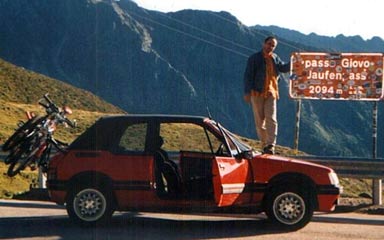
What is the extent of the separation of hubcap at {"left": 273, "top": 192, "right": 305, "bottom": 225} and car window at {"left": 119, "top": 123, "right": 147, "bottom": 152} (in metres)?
1.85

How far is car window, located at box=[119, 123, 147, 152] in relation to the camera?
355 inches

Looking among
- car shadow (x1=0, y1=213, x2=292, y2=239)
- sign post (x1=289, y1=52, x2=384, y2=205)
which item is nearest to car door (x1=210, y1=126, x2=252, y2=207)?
car shadow (x1=0, y1=213, x2=292, y2=239)

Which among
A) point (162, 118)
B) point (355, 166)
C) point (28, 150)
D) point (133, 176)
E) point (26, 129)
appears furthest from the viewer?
point (355, 166)

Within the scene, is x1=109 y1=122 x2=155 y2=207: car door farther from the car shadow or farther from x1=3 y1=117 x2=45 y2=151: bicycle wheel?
x1=3 y1=117 x2=45 y2=151: bicycle wheel

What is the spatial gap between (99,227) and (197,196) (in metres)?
1.30

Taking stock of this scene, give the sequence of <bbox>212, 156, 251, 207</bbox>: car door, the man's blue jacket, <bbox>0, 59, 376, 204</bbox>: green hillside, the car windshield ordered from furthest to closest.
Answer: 1. <bbox>0, 59, 376, 204</bbox>: green hillside
2. the man's blue jacket
3. the car windshield
4. <bbox>212, 156, 251, 207</bbox>: car door

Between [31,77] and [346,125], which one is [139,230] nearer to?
[31,77]

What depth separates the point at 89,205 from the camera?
8.93 m

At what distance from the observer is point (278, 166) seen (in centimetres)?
898

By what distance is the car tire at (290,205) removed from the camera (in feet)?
29.2

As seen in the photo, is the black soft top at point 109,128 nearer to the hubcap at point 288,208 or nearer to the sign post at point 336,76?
the hubcap at point 288,208

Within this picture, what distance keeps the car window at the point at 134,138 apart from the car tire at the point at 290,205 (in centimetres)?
176

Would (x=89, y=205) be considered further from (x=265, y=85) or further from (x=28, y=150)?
(x=265, y=85)

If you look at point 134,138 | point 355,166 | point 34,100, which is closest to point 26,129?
point 134,138
